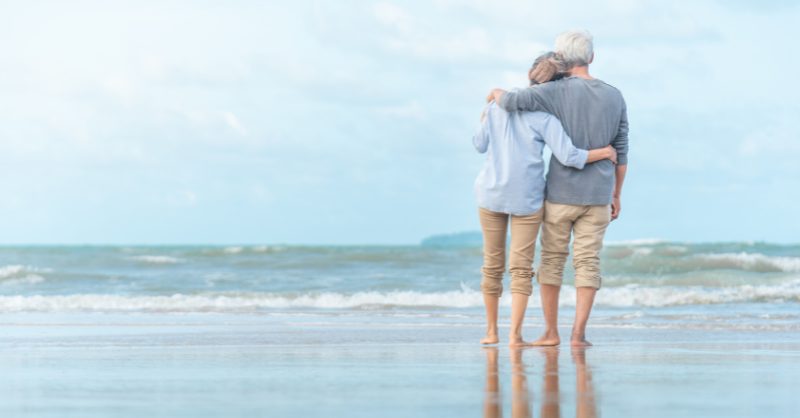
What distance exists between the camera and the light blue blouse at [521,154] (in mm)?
4934

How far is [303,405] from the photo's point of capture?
3.03 metres

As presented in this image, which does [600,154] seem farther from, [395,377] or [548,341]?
[395,377]

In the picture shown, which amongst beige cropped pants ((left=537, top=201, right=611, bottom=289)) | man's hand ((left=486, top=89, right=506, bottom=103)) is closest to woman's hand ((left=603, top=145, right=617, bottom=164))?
beige cropped pants ((left=537, top=201, right=611, bottom=289))

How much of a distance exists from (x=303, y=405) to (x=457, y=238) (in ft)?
242

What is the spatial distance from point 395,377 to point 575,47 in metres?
2.07

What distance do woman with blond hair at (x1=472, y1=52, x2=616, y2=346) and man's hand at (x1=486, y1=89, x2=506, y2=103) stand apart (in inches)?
1.3

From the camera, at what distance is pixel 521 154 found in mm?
4957

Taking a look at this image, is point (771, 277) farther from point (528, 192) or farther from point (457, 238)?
point (457, 238)

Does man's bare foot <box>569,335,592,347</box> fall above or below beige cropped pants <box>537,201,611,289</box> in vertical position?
below

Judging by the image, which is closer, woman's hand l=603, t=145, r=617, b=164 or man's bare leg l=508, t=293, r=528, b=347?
woman's hand l=603, t=145, r=617, b=164

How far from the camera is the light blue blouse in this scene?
493 cm

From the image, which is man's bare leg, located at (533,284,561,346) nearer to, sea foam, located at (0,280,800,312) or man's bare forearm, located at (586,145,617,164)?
man's bare forearm, located at (586,145,617,164)

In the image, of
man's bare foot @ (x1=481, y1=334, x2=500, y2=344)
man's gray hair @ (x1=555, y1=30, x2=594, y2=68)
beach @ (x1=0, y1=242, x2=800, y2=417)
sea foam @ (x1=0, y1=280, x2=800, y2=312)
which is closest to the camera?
beach @ (x1=0, y1=242, x2=800, y2=417)

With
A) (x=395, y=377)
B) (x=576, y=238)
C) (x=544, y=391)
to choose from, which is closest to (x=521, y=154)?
(x=576, y=238)
